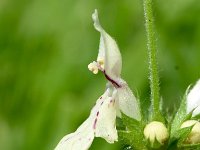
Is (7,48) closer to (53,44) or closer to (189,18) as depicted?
(53,44)

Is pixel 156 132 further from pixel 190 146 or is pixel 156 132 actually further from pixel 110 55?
pixel 110 55

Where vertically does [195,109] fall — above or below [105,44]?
below

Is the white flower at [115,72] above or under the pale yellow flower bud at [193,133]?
above

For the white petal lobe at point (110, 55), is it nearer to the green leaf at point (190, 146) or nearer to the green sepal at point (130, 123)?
the green sepal at point (130, 123)

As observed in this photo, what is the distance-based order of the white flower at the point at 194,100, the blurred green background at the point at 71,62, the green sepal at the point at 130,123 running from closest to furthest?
the green sepal at the point at 130,123 → the white flower at the point at 194,100 → the blurred green background at the point at 71,62

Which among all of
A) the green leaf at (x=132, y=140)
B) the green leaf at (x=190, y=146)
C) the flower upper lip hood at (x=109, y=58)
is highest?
the flower upper lip hood at (x=109, y=58)

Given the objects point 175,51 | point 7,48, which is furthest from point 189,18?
point 7,48

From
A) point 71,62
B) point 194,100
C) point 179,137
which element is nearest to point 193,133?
point 179,137

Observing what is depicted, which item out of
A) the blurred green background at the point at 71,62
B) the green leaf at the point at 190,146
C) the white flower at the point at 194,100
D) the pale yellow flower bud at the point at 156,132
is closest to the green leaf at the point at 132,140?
the pale yellow flower bud at the point at 156,132
